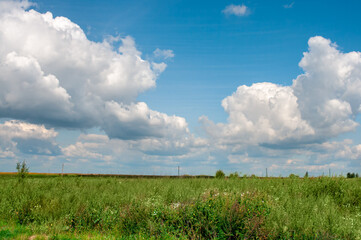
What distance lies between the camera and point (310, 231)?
Result: 7797mm

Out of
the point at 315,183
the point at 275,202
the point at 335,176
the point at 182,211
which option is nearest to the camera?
the point at 182,211

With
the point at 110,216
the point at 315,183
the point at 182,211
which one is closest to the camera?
the point at 182,211

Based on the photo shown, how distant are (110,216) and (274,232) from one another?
586 cm

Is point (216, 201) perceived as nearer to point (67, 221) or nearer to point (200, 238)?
point (200, 238)

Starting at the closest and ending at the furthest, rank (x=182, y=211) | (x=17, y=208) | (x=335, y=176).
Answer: (x=182, y=211) < (x=17, y=208) < (x=335, y=176)

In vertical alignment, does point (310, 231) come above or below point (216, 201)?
below

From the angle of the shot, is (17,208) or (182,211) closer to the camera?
(182,211)

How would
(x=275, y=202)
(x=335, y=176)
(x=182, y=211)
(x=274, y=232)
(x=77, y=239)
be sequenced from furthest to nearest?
(x=335, y=176) → (x=275, y=202) → (x=182, y=211) → (x=77, y=239) → (x=274, y=232)

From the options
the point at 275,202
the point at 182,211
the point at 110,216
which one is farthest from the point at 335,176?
the point at 110,216

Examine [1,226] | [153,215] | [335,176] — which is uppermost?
[335,176]

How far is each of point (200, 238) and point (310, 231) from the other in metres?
3.13

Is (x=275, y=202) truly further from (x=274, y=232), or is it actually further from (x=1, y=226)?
(x=1, y=226)

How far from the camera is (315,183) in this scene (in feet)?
49.6

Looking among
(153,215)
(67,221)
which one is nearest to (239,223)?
(153,215)
